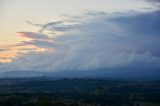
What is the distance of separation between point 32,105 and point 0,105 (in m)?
13.9

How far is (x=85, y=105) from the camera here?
486ft

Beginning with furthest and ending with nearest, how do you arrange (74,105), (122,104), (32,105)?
(122,104), (74,105), (32,105)

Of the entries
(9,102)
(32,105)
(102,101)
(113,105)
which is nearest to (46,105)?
(32,105)

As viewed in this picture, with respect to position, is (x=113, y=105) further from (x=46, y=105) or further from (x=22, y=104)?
(x=46, y=105)

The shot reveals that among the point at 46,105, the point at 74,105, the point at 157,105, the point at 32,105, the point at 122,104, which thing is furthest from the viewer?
the point at 122,104

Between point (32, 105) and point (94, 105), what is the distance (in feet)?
109

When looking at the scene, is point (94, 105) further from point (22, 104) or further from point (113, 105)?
A: point (22, 104)

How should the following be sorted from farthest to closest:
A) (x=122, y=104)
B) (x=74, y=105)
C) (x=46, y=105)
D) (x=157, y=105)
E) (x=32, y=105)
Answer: (x=122, y=104) < (x=157, y=105) < (x=74, y=105) < (x=32, y=105) < (x=46, y=105)

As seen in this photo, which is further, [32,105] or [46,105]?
[32,105]

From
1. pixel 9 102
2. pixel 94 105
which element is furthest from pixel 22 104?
pixel 94 105

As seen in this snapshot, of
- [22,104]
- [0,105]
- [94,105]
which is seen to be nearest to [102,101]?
[94,105]

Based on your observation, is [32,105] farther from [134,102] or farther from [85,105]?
[134,102]

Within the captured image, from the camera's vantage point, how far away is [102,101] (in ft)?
574

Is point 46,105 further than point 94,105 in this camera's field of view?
No
